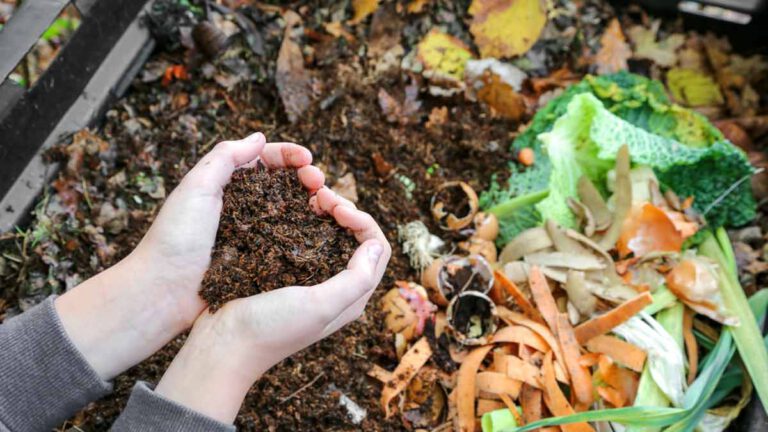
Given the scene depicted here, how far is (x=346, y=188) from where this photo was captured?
246 cm

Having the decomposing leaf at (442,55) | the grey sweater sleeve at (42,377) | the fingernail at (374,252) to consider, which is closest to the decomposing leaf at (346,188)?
the decomposing leaf at (442,55)

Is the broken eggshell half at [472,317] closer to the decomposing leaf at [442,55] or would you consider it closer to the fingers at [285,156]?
the fingers at [285,156]

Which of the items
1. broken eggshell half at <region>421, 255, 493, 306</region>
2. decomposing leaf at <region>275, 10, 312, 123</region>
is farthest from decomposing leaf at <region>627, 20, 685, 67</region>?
decomposing leaf at <region>275, 10, 312, 123</region>

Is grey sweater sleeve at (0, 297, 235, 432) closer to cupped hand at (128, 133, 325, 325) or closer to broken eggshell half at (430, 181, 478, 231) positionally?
cupped hand at (128, 133, 325, 325)

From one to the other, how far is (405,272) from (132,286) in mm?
1063

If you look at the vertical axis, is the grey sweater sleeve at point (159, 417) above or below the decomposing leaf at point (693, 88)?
below

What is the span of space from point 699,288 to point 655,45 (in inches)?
57.8

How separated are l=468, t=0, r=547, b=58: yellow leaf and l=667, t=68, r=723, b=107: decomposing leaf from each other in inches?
27.8

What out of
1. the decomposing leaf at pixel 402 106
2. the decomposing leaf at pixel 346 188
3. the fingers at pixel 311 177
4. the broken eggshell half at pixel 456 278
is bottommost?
the broken eggshell half at pixel 456 278

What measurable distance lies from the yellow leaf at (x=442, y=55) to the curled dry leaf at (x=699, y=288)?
49.1 inches

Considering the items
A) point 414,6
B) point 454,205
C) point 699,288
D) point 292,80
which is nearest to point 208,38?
point 292,80

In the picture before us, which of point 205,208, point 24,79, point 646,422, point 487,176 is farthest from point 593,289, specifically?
point 24,79

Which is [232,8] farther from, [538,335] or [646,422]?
[646,422]

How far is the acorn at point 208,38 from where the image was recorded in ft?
8.55
